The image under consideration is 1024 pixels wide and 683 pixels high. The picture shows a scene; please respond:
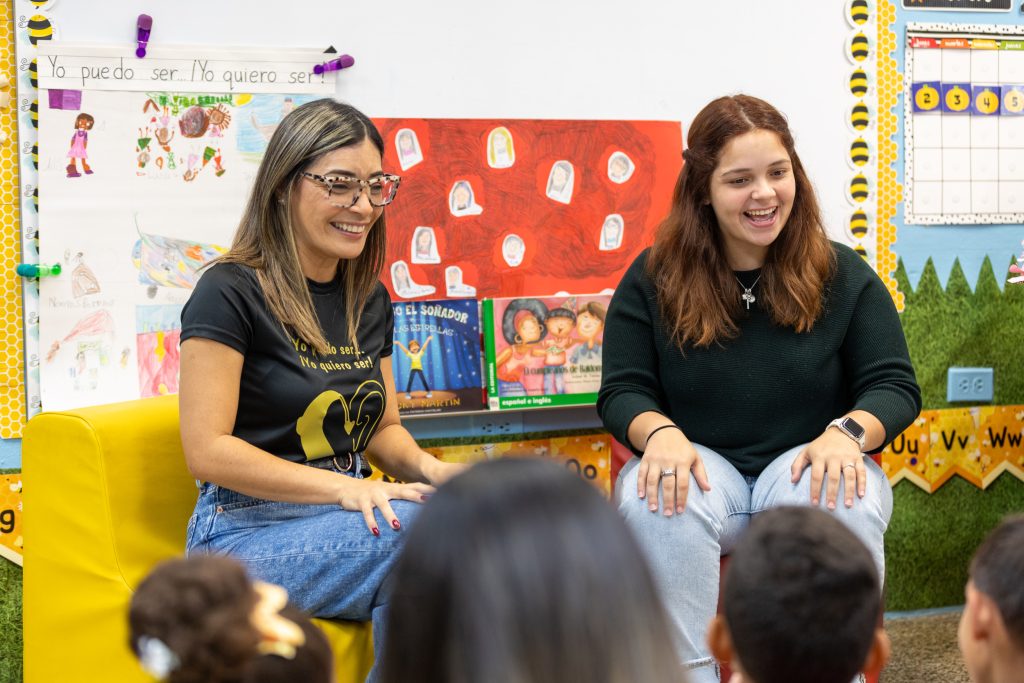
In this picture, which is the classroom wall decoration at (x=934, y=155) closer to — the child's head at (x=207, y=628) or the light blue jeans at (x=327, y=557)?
the light blue jeans at (x=327, y=557)

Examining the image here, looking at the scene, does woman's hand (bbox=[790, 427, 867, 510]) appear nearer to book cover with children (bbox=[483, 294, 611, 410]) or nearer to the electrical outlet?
book cover with children (bbox=[483, 294, 611, 410])

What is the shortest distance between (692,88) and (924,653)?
1.56m

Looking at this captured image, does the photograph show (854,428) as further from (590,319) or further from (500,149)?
(500,149)

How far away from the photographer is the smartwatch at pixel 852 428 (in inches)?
76.5

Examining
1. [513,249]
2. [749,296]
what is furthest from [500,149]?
[749,296]

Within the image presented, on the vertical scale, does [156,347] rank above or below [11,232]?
below

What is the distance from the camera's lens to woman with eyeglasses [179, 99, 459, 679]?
167 cm

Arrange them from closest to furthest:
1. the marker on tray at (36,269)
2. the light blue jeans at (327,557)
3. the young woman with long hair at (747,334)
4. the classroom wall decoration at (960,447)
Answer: the light blue jeans at (327,557)
the young woman with long hair at (747,334)
the marker on tray at (36,269)
the classroom wall decoration at (960,447)

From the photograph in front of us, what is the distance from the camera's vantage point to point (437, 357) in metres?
2.56

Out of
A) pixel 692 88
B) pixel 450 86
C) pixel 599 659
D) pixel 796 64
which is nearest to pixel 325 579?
pixel 599 659

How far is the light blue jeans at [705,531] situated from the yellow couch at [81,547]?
528mm

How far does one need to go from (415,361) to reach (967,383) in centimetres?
157

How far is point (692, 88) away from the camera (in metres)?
2.70

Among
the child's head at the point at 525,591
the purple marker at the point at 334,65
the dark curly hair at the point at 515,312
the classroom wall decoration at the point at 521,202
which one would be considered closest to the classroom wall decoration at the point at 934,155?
the classroom wall decoration at the point at 521,202
